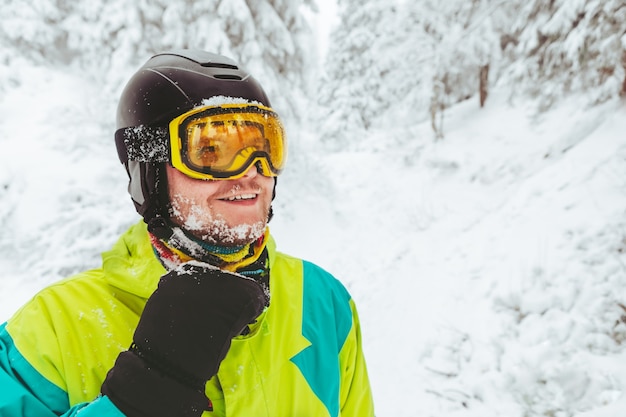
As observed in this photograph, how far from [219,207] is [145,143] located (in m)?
0.54

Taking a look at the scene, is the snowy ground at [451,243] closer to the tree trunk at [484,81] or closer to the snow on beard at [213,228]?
the tree trunk at [484,81]

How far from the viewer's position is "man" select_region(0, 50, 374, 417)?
1.11 meters

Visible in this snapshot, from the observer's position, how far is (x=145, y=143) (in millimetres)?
1726

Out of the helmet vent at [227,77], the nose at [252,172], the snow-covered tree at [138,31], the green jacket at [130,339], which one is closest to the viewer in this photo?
the green jacket at [130,339]

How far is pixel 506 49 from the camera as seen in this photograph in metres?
11.9

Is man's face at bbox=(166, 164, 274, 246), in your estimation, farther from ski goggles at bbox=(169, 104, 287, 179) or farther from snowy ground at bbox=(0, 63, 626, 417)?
snowy ground at bbox=(0, 63, 626, 417)

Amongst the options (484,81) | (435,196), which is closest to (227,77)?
(435,196)

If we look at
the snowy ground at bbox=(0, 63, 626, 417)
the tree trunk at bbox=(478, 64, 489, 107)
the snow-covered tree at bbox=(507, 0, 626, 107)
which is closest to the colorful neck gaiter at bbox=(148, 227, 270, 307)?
the snowy ground at bbox=(0, 63, 626, 417)

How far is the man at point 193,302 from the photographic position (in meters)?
1.11

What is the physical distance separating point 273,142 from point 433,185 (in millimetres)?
9825

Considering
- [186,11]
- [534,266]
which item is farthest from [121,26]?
[534,266]

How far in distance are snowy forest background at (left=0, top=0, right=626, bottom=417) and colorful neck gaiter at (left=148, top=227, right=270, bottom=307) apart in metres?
2.98

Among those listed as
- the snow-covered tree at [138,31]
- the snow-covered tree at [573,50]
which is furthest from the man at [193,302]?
the snow-covered tree at [573,50]

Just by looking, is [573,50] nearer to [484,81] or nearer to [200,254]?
[484,81]
